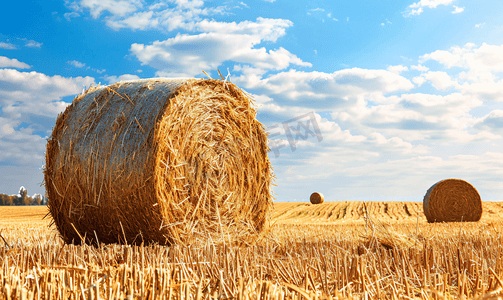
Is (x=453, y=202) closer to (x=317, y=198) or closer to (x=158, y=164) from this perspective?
(x=317, y=198)

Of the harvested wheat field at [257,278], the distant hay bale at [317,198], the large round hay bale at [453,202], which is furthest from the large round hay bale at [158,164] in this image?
the distant hay bale at [317,198]

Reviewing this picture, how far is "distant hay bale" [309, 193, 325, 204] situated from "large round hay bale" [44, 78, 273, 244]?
16.6m

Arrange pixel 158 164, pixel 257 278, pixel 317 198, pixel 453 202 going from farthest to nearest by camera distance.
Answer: pixel 317 198
pixel 453 202
pixel 158 164
pixel 257 278

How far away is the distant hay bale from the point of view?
21875 mm

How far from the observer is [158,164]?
4.30 m

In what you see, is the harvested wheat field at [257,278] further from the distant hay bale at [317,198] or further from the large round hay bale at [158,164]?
the distant hay bale at [317,198]

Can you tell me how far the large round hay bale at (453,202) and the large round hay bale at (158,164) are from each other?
27.2 ft

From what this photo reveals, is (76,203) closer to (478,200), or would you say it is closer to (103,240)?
(103,240)

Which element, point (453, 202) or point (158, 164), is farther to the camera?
point (453, 202)

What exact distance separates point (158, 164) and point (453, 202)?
10749 mm

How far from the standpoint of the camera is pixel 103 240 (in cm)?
492

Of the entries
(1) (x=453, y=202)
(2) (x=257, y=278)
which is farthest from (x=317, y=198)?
(2) (x=257, y=278)

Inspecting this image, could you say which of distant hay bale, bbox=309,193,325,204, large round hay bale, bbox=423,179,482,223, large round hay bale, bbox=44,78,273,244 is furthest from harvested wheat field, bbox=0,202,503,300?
distant hay bale, bbox=309,193,325,204

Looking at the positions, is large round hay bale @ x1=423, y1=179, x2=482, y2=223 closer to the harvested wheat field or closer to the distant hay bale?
the harvested wheat field
